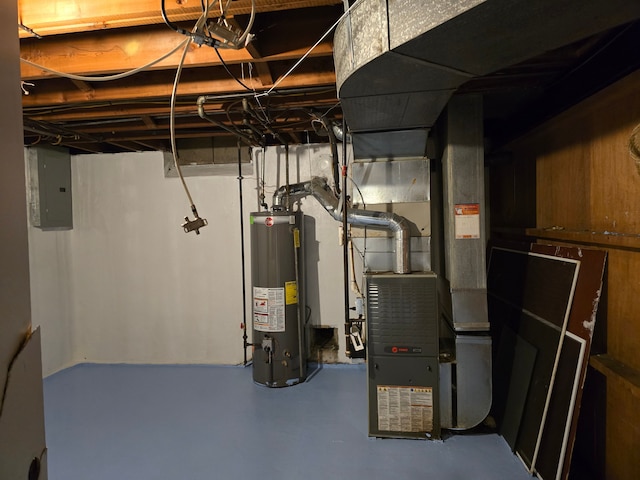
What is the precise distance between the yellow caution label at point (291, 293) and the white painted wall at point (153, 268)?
0.35m

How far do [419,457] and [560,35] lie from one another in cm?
217

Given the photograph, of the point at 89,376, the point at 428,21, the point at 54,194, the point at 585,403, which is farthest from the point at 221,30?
the point at 89,376

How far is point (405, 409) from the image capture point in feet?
6.83

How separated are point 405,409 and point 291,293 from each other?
1.25 meters

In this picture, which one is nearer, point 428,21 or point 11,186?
point 11,186

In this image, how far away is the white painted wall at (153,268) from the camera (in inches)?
124

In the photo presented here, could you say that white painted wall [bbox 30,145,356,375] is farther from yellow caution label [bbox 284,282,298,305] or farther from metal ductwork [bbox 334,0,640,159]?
metal ductwork [bbox 334,0,640,159]

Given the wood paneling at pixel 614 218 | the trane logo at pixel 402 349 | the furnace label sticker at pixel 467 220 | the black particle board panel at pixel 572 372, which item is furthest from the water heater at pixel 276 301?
the wood paneling at pixel 614 218

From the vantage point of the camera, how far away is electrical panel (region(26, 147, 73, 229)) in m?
3.03

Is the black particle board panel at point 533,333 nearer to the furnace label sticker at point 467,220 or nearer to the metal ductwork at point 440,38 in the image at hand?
the furnace label sticker at point 467,220

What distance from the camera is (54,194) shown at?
315 centimetres

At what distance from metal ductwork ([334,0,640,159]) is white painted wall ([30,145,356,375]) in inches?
71.2

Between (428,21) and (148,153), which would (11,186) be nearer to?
(428,21)

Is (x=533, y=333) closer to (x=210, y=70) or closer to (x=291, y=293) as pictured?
(x=291, y=293)
